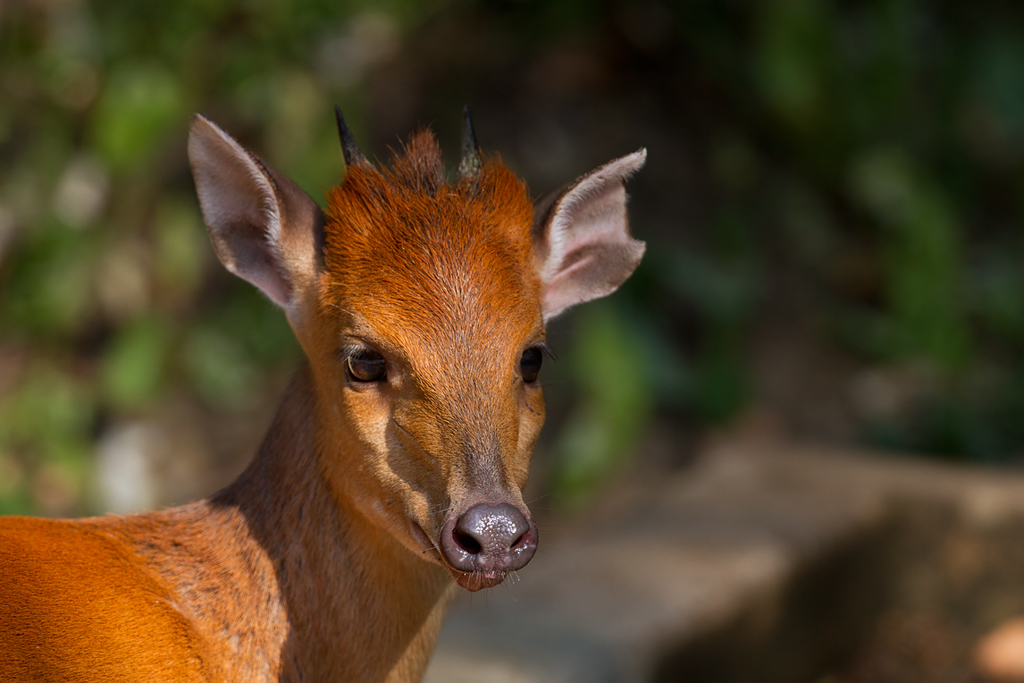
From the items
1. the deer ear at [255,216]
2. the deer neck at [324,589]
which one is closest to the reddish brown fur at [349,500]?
the deer neck at [324,589]

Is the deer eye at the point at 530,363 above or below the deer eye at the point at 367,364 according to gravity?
above

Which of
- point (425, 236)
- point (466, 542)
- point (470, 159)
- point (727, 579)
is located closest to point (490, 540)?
point (466, 542)

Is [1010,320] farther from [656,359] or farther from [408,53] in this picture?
[408,53]

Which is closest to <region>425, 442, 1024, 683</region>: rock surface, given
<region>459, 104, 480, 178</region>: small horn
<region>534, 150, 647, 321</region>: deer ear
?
<region>534, 150, 647, 321</region>: deer ear

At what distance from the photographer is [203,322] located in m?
8.82

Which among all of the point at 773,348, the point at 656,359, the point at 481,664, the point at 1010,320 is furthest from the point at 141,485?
the point at 1010,320

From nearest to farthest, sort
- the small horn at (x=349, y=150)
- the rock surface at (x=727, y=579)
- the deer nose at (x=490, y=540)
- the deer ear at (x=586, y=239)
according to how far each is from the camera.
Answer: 1. the deer nose at (x=490, y=540)
2. the small horn at (x=349, y=150)
3. the deer ear at (x=586, y=239)
4. the rock surface at (x=727, y=579)

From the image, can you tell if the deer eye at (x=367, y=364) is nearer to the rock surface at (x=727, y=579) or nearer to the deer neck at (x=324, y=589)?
the deer neck at (x=324, y=589)

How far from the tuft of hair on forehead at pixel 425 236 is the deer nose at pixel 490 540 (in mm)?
620

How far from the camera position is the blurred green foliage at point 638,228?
8070 mm

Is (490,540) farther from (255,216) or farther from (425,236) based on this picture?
(255,216)

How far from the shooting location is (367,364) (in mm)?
2939

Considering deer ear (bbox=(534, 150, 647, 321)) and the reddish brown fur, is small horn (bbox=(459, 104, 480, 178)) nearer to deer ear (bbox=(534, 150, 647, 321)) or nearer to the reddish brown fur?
the reddish brown fur

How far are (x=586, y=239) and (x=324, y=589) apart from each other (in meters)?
1.35
